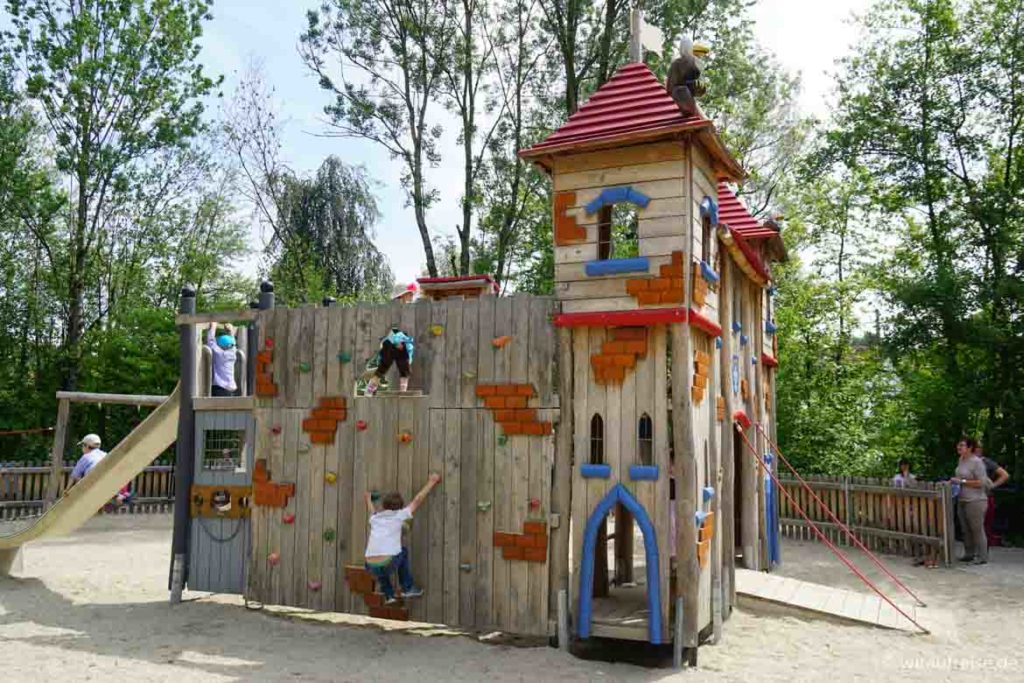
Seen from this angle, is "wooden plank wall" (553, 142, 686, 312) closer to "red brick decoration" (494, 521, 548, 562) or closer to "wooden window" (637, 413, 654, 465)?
"wooden window" (637, 413, 654, 465)

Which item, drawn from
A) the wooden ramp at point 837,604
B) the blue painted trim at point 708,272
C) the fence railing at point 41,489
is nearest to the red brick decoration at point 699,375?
the blue painted trim at point 708,272

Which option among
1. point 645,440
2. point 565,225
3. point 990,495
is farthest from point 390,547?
point 990,495

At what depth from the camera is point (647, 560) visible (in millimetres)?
6848

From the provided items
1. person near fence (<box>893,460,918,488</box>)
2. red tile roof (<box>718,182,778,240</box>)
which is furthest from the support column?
person near fence (<box>893,460,918,488</box>)

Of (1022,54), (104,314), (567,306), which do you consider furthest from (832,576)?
(104,314)

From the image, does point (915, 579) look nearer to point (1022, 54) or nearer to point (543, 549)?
point (543, 549)

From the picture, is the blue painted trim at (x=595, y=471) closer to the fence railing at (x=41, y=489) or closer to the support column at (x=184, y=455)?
the support column at (x=184, y=455)

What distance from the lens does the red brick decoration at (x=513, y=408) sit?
7.45 meters

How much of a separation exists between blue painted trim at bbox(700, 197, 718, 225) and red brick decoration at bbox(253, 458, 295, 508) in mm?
5150

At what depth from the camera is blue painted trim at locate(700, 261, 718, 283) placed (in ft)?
24.4

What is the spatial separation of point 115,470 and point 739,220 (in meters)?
8.60

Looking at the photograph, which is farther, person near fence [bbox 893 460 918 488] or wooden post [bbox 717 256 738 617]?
person near fence [bbox 893 460 918 488]


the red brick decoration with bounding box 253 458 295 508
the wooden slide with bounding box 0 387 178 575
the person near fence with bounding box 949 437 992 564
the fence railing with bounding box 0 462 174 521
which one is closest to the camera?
the red brick decoration with bounding box 253 458 295 508

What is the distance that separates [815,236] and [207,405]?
22.4 m
